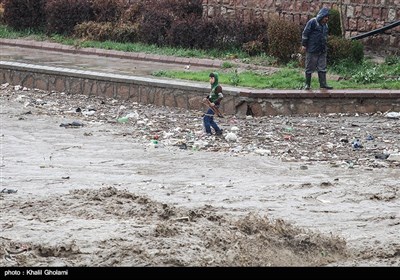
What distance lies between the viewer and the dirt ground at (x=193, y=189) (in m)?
10.1

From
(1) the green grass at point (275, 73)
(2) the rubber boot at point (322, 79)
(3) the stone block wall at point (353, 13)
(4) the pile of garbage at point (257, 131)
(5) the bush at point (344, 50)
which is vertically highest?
(3) the stone block wall at point (353, 13)

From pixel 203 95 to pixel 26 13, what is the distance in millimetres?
9711

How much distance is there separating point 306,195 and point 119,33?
44.8 feet

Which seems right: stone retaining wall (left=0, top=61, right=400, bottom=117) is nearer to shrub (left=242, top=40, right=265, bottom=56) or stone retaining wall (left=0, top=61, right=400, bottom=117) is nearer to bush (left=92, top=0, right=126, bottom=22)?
shrub (left=242, top=40, right=265, bottom=56)

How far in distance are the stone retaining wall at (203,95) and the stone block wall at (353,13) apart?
412 centimetres

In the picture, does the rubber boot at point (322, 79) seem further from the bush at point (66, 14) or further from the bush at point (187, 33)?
the bush at point (66, 14)

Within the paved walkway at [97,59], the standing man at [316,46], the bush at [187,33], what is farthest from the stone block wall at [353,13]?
the standing man at [316,46]

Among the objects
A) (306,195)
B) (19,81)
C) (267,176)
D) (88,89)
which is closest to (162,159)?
(267,176)

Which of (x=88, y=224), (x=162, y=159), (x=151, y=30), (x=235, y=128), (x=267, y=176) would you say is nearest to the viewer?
(x=88, y=224)

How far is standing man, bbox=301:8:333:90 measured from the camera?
19.3 meters

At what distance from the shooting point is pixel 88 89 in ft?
69.3

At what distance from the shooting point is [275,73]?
69.3 feet

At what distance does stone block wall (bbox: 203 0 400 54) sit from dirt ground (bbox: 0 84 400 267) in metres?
4.50

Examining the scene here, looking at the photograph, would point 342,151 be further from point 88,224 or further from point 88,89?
point 88,89
